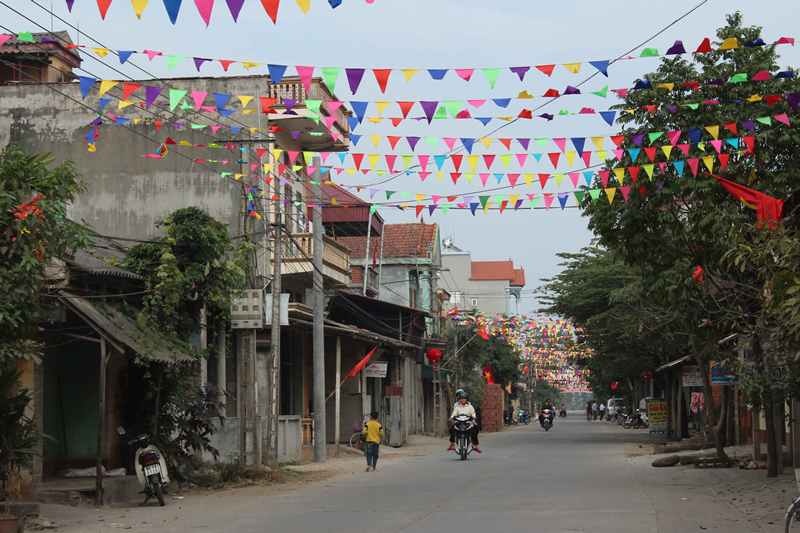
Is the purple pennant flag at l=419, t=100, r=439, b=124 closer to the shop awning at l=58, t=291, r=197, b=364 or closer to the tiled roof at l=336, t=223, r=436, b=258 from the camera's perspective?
the shop awning at l=58, t=291, r=197, b=364

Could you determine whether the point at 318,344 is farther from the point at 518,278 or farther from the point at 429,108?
the point at 518,278

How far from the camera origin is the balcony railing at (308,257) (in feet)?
99.9

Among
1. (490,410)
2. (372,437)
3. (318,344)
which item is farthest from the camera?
(490,410)

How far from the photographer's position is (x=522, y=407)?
115 m

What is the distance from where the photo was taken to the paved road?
43.6ft

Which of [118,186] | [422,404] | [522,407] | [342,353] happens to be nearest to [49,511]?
[118,186]

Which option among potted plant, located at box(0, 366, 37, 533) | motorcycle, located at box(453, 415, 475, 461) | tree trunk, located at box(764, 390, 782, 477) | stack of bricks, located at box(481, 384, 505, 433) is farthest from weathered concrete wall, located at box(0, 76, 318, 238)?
stack of bricks, located at box(481, 384, 505, 433)

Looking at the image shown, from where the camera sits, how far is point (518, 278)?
12988cm

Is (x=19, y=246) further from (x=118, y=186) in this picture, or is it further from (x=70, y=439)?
(x=118, y=186)

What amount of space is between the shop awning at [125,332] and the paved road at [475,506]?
235cm

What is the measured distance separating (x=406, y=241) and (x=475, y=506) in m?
42.5

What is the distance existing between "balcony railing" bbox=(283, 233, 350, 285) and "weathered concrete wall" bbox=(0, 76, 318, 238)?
2722 millimetres

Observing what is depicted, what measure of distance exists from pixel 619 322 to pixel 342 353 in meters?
9.48

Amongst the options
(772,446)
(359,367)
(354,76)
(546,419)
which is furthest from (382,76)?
(546,419)
